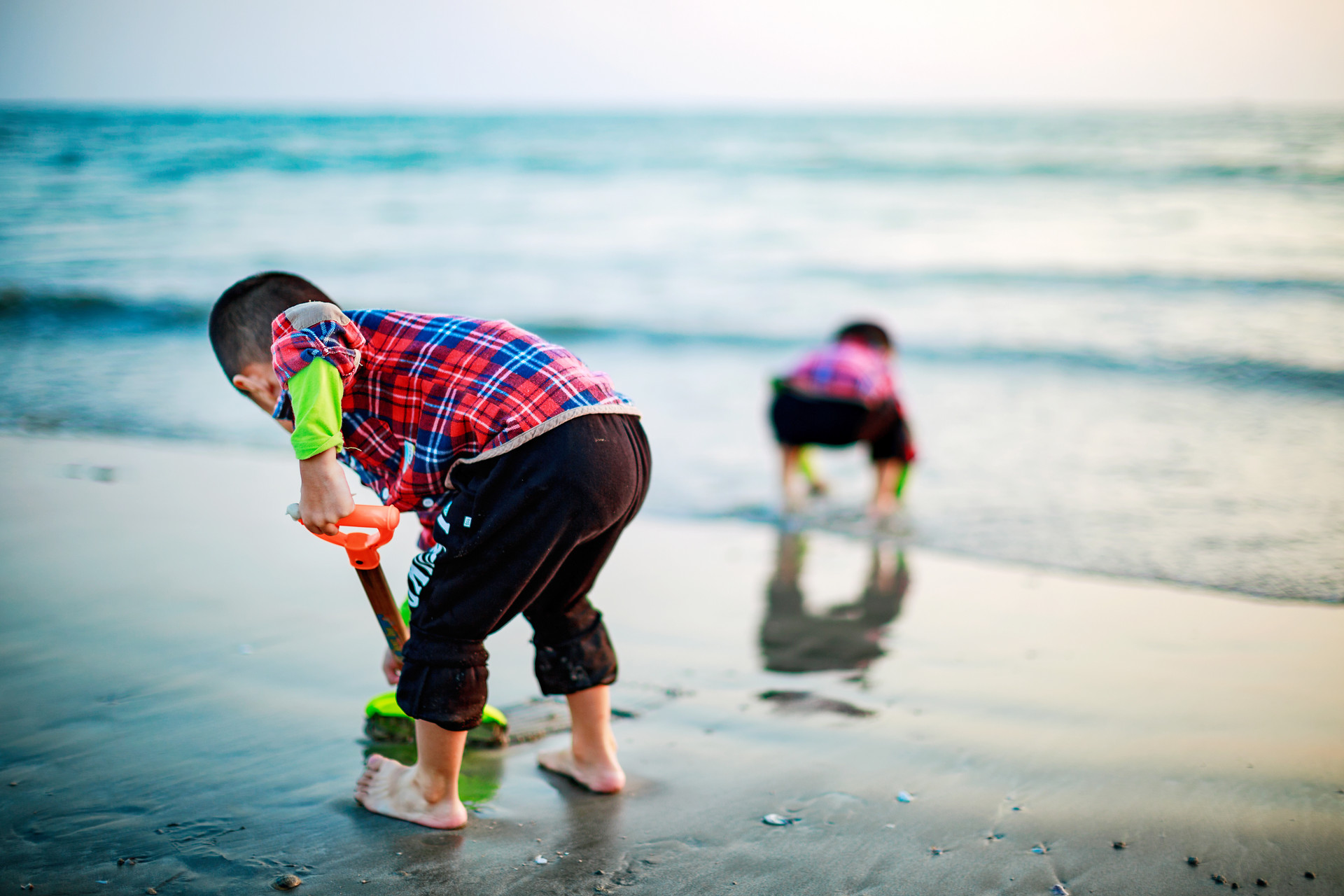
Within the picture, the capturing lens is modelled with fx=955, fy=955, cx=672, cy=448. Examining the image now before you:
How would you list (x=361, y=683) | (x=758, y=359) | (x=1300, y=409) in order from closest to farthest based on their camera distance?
(x=361, y=683) → (x=1300, y=409) → (x=758, y=359)

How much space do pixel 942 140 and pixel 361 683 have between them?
23.7m

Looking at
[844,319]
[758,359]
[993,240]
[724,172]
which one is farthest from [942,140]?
[758,359]

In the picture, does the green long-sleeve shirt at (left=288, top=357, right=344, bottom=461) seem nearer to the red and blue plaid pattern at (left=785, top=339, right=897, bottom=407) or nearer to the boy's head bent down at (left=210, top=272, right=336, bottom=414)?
the boy's head bent down at (left=210, top=272, right=336, bottom=414)

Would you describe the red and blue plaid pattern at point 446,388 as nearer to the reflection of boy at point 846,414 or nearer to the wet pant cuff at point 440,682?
the wet pant cuff at point 440,682

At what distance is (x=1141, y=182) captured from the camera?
16.2m

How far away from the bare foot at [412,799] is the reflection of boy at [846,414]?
275cm

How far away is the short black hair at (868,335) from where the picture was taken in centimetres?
457

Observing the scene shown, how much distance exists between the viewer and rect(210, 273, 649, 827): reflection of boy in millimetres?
1537

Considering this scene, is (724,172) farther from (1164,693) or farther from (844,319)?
(1164,693)

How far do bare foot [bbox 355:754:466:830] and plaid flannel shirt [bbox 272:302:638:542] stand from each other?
0.54 meters

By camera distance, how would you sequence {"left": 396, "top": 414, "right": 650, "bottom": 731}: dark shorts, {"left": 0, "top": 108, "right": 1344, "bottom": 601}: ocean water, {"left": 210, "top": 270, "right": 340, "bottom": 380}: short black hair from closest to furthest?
{"left": 396, "top": 414, "right": 650, "bottom": 731}: dark shorts
{"left": 210, "top": 270, "right": 340, "bottom": 380}: short black hair
{"left": 0, "top": 108, "right": 1344, "bottom": 601}: ocean water

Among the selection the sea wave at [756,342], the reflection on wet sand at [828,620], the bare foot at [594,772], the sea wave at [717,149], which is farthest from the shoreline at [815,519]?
the sea wave at [717,149]

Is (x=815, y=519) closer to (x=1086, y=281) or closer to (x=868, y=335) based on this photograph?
(x=868, y=335)

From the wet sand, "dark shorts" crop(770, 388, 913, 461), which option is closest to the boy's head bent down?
the wet sand
